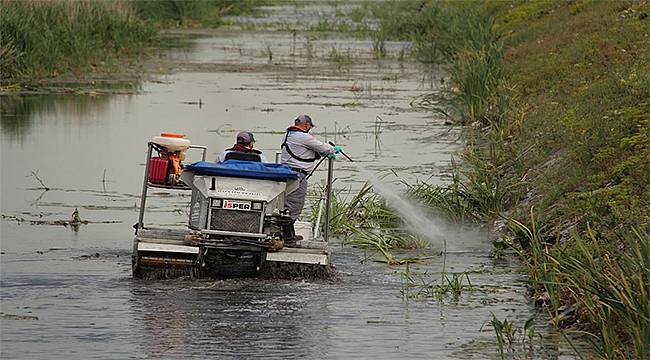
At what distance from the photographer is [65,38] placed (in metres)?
34.7

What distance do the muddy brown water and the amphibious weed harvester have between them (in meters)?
0.20

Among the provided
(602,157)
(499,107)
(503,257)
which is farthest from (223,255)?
(499,107)

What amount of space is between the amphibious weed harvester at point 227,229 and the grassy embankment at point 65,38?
18573mm

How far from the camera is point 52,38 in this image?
33.4m

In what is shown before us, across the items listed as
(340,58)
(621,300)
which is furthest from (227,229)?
(340,58)

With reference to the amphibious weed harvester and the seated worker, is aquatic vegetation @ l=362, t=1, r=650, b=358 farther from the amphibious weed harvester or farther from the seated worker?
the seated worker

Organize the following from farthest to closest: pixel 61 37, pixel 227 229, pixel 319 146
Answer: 1. pixel 61 37
2. pixel 319 146
3. pixel 227 229

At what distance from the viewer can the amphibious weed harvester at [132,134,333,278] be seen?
12.4 metres

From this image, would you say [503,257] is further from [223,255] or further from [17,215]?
[17,215]

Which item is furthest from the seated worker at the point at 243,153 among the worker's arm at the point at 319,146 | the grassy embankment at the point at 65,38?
the grassy embankment at the point at 65,38

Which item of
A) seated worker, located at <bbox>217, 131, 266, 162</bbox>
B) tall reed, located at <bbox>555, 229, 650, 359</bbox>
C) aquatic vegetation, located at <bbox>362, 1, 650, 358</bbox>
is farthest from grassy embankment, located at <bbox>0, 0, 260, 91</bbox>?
tall reed, located at <bbox>555, 229, 650, 359</bbox>

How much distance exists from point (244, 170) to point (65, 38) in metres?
23.3

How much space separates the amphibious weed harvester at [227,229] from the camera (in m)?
12.4

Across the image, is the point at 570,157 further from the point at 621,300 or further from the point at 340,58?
the point at 340,58
